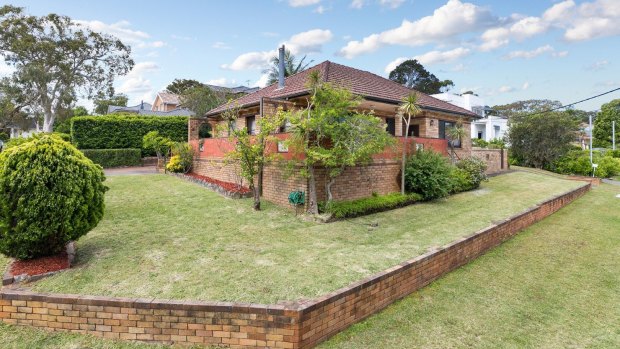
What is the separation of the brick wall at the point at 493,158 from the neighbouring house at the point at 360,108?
126 mm

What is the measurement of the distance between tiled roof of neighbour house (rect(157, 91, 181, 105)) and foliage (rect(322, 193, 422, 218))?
49125 millimetres

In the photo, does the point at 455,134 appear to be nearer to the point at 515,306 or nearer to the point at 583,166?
the point at 515,306

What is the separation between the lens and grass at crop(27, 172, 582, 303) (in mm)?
4664

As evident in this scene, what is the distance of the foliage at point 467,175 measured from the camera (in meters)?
13.4

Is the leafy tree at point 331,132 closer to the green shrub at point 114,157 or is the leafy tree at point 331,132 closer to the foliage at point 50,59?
the green shrub at point 114,157

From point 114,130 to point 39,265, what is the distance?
2005 cm

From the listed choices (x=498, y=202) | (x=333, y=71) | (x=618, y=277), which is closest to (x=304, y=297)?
(x=618, y=277)

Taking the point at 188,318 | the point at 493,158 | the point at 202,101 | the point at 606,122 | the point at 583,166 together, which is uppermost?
the point at 202,101

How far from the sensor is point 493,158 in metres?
20.5

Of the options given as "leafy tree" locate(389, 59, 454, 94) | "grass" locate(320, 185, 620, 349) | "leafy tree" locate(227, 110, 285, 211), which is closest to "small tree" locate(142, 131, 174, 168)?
"leafy tree" locate(227, 110, 285, 211)

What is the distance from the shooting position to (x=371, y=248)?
6.62m

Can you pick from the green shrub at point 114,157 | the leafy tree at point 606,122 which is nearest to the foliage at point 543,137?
the green shrub at point 114,157

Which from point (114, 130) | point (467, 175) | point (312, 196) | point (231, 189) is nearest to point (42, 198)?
point (312, 196)

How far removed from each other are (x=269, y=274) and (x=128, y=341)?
1.92 meters
